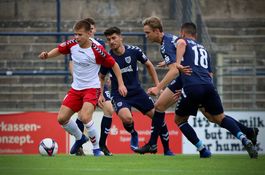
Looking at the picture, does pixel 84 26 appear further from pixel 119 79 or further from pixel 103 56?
pixel 119 79

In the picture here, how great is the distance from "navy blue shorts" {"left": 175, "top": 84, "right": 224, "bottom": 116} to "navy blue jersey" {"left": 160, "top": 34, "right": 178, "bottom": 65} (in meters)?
0.90

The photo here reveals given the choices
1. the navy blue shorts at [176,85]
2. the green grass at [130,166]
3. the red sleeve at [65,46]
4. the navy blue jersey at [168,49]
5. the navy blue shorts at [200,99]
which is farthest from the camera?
the red sleeve at [65,46]

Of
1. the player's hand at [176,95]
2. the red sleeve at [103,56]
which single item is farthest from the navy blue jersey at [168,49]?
the red sleeve at [103,56]

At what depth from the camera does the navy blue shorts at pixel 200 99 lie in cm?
1305

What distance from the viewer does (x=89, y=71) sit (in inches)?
557

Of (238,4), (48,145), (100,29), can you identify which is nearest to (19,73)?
(100,29)

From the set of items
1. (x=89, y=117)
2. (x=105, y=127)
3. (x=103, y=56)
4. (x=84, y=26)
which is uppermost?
(x=84, y=26)

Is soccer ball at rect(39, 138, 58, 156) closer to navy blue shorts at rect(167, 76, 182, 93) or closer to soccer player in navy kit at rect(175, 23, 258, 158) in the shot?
navy blue shorts at rect(167, 76, 182, 93)

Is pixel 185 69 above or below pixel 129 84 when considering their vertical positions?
above

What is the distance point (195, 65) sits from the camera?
13.2 meters

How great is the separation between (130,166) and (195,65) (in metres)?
2.12

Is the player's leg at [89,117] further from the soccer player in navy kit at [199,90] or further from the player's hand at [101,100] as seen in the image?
the soccer player in navy kit at [199,90]

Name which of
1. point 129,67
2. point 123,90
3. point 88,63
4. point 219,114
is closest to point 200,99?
point 219,114

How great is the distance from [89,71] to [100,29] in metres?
10.1
